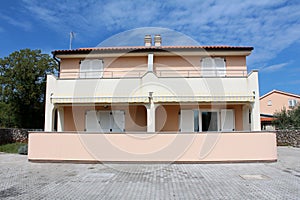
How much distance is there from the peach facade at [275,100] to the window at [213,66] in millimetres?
51490

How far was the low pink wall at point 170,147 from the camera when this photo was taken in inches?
724

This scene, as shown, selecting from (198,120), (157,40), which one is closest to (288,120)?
(198,120)

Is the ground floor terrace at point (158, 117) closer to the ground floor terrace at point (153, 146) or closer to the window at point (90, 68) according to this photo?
the window at point (90, 68)

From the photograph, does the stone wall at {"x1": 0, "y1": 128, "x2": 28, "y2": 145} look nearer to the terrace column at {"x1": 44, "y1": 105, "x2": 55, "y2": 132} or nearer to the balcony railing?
the terrace column at {"x1": 44, "y1": 105, "x2": 55, "y2": 132}

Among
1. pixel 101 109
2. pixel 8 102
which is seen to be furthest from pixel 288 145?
pixel 8 102

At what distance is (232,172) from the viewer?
15.4 m

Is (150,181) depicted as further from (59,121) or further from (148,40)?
(148,40)

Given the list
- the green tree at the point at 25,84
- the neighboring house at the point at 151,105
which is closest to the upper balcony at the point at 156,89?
the neighboring house at the point at 151,105

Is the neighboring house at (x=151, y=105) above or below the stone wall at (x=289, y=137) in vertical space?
above

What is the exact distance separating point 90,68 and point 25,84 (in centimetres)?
1896

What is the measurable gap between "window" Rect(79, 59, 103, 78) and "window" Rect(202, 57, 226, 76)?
40.1ft

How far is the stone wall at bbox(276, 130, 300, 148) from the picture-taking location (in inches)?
1438

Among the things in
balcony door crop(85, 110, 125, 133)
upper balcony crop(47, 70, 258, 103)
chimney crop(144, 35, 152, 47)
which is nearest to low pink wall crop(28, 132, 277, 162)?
upper balcony crop(47, 70, 258, 103)

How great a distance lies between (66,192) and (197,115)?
16316 mm
